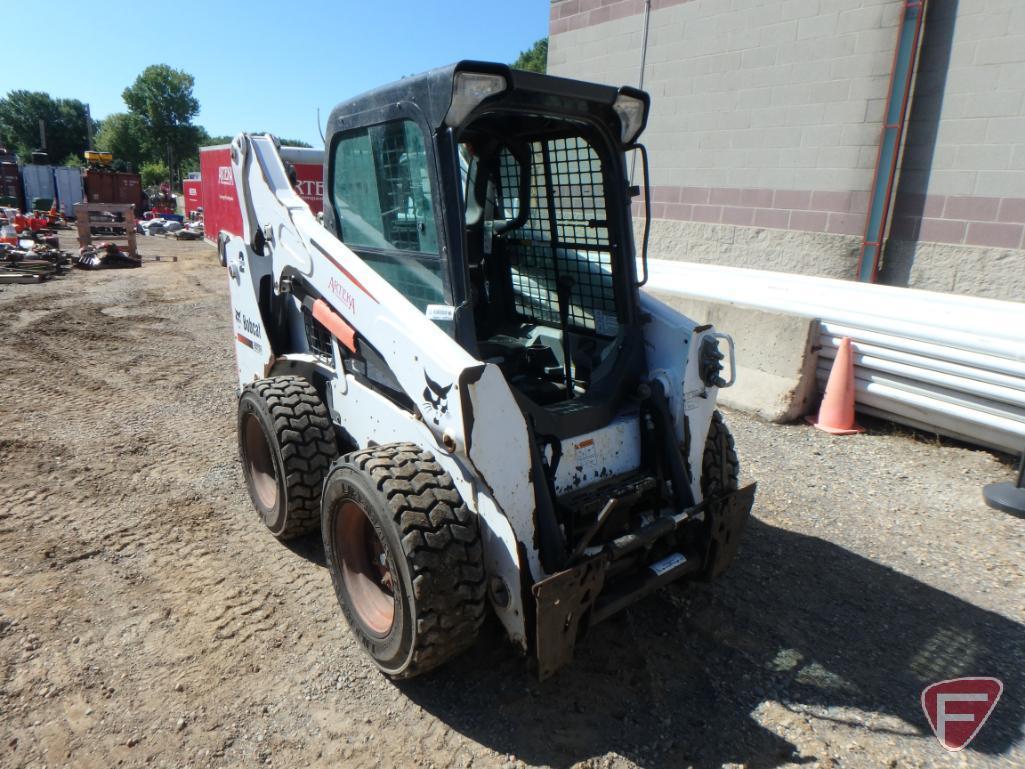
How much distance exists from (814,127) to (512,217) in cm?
536

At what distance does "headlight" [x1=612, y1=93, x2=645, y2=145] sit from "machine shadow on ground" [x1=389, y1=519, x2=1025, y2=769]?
2231 mm

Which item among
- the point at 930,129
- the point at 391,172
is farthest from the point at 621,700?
the point at 930,129

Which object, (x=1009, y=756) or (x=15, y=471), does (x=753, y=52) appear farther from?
(x=15, y=471)

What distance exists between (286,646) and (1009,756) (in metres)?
A: 2.85

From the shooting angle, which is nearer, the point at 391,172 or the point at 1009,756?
the point at 1009,756

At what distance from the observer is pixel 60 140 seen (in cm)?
6378

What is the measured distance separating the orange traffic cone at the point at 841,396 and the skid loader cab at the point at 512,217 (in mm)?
2811

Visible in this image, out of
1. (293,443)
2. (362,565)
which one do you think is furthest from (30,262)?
(362,565)

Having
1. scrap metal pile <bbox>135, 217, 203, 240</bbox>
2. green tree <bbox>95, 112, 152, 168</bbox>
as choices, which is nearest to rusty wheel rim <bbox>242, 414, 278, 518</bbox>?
scrap metal pile <bbox>135, 217, 203, 240</bbox>

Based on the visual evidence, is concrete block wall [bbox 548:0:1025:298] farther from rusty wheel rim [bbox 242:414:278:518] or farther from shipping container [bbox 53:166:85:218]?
shipping container [bbox 53:166:85:218]

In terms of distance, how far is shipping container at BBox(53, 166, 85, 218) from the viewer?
28.9m

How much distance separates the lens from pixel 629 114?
318cm

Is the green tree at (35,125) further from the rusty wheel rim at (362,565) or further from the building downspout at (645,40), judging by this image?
the rusty wheel rim at (362,565)

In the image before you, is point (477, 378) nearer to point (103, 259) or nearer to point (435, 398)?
point (435, 398)
